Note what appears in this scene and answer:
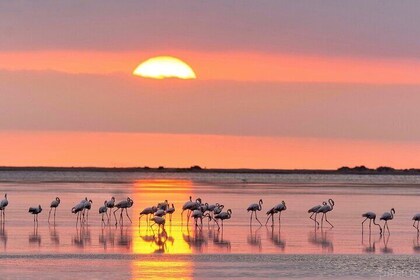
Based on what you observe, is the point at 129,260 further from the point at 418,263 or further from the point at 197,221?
the point at 197,221

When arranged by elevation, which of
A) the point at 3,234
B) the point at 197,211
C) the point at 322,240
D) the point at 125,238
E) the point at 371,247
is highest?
the point at 197,211

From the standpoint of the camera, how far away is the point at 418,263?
22094 mm

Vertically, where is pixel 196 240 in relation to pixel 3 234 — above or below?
below

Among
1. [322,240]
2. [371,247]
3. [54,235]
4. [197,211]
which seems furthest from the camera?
[197,211]

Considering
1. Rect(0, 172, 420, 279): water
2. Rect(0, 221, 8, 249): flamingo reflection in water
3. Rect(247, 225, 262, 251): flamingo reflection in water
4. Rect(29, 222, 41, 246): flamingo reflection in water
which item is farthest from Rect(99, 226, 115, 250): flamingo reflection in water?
Rect(247, 225, 262, 251): flamingo reflection in water

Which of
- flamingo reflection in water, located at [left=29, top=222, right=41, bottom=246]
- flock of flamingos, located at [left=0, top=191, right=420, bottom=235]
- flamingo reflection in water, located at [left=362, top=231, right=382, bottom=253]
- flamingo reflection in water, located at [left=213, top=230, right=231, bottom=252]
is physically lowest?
flamingo reflection in water, located at [left=362, top=231, right=382, bottom=253]

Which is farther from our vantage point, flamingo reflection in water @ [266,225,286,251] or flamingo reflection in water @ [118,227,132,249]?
flamingo reflection in water @ [266,225,286,251]

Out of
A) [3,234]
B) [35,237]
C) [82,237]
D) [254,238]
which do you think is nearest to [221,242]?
[254,238]

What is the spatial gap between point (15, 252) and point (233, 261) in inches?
177

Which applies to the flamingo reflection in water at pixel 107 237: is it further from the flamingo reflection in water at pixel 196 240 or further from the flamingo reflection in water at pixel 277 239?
the flamingo reflection in water at pixel 277 239

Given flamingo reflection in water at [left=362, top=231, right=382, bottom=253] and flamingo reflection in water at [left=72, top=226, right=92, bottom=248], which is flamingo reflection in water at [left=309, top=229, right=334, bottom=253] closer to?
flamingo reflection in water at [left=362, top=231, right=382, bottom=253]

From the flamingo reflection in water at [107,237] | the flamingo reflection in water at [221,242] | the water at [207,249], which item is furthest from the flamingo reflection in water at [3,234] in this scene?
the flamingo reflection in water at [221,242]

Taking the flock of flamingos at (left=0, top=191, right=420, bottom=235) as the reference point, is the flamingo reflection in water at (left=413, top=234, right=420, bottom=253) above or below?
below

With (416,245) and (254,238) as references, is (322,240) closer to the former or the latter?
(254,238)
